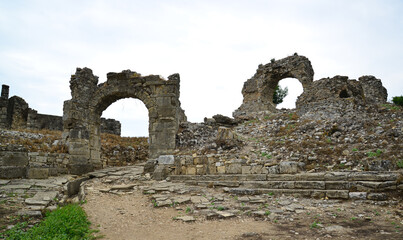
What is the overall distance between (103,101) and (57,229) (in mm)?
9064

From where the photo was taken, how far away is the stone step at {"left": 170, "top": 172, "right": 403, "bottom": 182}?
597 centimetres

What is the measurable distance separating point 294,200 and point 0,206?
6.22 meters

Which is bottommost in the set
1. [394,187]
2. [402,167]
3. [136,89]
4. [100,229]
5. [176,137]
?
[100,229]

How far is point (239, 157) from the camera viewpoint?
28.6ft

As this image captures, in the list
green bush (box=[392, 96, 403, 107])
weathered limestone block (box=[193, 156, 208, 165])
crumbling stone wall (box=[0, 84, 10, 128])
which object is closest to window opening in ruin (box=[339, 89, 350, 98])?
weathered limestone block (box=[193, 156, 208, 165])

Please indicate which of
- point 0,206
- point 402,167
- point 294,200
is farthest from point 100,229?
point 402,167

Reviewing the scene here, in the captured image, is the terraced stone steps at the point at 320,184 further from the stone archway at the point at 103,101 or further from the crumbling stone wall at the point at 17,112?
the crumbling stone wall at the point at 17,112

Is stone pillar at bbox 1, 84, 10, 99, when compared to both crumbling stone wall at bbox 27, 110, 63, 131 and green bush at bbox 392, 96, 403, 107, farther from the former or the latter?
green bush at bbox 392, 96, 403, 107

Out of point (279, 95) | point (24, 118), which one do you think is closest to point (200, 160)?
point (24, 118)

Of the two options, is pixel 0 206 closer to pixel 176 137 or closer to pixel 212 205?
pixel 212 205

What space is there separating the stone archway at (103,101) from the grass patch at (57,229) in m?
6.57

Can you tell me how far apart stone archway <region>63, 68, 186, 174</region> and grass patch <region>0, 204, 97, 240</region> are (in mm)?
6569

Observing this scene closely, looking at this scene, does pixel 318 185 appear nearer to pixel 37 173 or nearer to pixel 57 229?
pixel 57 229

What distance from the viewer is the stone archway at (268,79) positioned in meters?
17.9
